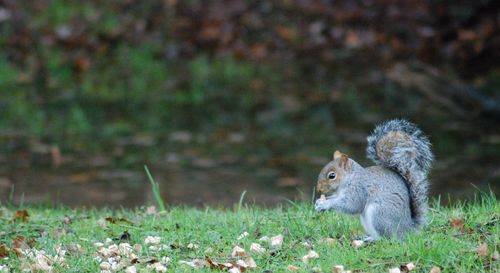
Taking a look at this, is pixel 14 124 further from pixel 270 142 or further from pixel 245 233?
pixel 245 233

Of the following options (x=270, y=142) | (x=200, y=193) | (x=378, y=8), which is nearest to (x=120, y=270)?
(x=200, y=193)

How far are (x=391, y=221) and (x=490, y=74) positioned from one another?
7.01 m

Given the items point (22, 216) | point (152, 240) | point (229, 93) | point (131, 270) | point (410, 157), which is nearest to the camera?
point (131, 270)

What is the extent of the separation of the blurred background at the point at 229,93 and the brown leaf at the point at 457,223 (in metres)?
2.74

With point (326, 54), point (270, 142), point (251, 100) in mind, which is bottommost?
point (270, 142)

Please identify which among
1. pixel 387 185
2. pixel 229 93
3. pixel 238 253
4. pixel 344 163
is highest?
pixel 229 93

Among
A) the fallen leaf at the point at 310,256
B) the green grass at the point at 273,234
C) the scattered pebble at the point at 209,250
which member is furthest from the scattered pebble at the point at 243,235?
the fallen leaf at the point at 310,256

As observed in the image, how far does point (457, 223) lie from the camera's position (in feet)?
15.7

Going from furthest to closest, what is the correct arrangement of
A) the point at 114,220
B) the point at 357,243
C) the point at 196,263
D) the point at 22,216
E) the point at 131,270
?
the point at 22,216
the point at 114,220
the point at 357,243
the point at 196,263
the point at 131,270

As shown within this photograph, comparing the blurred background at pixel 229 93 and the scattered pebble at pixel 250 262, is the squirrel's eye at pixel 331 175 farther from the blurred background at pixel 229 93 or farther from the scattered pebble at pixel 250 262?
the blurred background at pixel 229 93

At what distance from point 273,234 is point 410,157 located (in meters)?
0.76

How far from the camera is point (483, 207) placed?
199 inches

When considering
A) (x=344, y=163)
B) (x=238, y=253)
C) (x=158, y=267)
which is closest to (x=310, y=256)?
(x=238, y=253)

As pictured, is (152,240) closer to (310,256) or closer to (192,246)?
(192,246)
